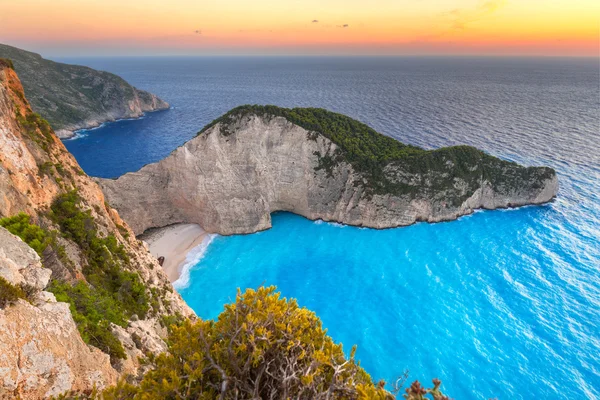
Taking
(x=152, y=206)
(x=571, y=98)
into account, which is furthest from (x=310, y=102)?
(x=571, y=98)

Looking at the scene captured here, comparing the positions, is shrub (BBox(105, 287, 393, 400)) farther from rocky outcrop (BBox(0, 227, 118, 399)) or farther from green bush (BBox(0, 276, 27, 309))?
green bush (BBox(0, 276, 27, 309))

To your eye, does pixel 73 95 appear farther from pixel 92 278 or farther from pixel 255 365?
pixel 255 365

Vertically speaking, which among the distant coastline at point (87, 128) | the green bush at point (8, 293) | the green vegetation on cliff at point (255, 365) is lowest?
the distant coastline at point (87, 128)

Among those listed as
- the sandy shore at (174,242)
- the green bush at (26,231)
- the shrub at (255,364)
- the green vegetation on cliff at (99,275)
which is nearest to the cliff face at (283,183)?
the sandy shore at (174,242)

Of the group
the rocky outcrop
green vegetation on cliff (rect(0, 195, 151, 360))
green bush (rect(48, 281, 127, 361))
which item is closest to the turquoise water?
green vegetation on cliff (rect(0, 195, 151, 360))

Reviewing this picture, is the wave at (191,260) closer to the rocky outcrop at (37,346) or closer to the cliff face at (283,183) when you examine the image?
the cliff face at (283,183)

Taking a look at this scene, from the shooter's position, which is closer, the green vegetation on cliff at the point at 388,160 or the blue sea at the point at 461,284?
the blue sea at the point at 461,284
